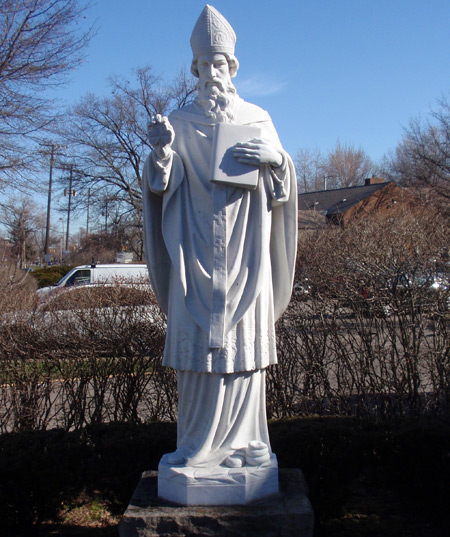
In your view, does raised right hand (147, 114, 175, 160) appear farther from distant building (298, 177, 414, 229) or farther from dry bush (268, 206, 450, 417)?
distant building (298, 177, 414, 229)

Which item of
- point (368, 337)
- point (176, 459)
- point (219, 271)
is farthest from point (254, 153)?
point (368, 337)

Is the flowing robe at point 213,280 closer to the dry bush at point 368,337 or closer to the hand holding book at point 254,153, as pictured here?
the hand holding book at point 254,153

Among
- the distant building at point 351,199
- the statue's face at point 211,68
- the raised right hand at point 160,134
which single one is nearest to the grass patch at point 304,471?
the raised right hand at point 160,134

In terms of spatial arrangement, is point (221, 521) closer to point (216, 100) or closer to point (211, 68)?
point (216, 100)

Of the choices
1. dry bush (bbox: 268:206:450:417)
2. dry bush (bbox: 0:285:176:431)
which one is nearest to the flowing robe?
dry bush (bbox: 268:206:450:417)

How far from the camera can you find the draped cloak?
329 centimetres

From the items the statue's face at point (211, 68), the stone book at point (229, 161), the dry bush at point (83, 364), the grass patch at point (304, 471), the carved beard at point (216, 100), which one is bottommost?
the grass patch at point (304, 471)

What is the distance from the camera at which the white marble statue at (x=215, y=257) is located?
3.29 m

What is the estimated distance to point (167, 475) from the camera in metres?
3.31

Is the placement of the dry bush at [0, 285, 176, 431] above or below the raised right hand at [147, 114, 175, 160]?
below

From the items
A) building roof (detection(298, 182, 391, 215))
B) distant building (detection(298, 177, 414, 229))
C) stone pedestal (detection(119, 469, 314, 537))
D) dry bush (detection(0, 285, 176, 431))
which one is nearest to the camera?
stone pedestal (detection(119, 469, 314, 537))

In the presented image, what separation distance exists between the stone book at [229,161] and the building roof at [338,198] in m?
32.9

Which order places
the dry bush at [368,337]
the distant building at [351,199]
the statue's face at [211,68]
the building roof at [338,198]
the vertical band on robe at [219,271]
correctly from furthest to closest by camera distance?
the building roof at [338,198] < the distant building at [351,199] < the dry bush at [368,337] < the statue's face at [211,68] < the vertical band on robe at [219,271]

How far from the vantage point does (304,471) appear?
477 cm
